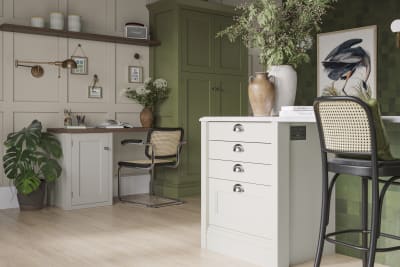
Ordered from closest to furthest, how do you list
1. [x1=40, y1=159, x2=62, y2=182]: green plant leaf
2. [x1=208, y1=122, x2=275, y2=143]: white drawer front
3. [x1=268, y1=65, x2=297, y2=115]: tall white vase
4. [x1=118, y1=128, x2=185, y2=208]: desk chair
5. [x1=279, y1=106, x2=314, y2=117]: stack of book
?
1. [x1=279, y1=106, x2=314, y2=117]: stack of book
2. [x1=208, y1=122, x2=275, y2=143]: white drawer front
3. [x1=268, y1=65, x2=297, y2=115]: tall white vase
4. [x1=40, y1=159, x2=62, y2=182]: green plant leaf
5. [x1=118, y1=128, x2=185, y2=208]: desk chair

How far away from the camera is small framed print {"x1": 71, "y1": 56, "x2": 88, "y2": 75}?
18.2ft

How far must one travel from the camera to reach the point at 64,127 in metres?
5.33

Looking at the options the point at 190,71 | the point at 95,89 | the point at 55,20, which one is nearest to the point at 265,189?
the point at 190,71

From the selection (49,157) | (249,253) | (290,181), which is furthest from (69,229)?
(290,181)

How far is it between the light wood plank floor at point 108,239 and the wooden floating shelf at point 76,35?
5.91 ft

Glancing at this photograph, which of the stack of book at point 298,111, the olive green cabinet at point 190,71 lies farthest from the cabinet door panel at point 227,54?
the stack of book at point 298,111

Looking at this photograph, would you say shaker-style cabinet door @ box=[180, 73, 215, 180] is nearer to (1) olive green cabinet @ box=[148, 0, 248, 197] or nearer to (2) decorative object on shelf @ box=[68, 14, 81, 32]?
(1) olive green cabinet @ box=[148, 0, 248, 197]

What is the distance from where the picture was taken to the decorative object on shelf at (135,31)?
5.86 m

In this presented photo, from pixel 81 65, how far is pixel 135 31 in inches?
30.2

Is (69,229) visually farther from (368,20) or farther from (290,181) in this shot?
(368,20)

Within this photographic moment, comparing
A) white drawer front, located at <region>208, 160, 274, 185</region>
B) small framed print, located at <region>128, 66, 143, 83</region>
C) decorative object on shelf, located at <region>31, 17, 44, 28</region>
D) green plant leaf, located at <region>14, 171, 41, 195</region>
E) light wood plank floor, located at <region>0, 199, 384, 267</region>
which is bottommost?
light wood plank floor, located at <region>0, 199, 384, 267</region>

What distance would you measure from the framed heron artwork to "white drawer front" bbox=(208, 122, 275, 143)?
6.44 ft

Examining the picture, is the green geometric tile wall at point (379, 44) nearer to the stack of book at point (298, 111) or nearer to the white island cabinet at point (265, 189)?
the white island cabinet at point (265, 189)

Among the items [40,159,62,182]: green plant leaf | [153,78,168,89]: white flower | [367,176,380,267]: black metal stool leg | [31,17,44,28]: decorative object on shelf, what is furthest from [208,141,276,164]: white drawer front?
[31,17,44,28]: decorative object on shelf
